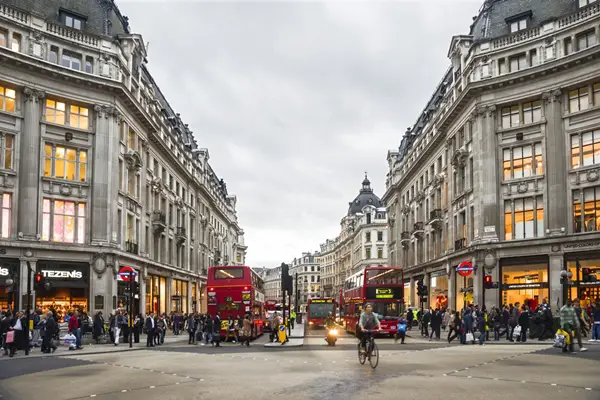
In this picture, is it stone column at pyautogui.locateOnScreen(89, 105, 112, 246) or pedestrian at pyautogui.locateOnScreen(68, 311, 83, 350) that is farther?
stone column at pyautogui.locateOnScreen(89, 105, 112, 246)

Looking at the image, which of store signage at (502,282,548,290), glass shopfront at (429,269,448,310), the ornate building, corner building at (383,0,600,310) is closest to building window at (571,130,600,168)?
corner building at (383,0,600,310)

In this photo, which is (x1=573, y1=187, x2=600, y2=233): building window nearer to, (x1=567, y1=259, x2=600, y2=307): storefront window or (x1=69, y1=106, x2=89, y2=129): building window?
(x1=567, y1=259, x2=600, y2=307): storefront window

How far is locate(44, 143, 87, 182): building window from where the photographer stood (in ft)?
136

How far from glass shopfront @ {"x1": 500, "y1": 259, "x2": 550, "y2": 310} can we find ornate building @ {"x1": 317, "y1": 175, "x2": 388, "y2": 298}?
244 ft

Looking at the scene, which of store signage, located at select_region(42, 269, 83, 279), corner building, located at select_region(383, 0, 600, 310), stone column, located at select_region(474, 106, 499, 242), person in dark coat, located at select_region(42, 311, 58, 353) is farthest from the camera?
stone column, located at select_region(474, 106, 499, 242)

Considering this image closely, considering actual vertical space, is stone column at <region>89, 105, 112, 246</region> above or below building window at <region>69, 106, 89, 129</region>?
below

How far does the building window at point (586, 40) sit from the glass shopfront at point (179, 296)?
A: 40.3 meters

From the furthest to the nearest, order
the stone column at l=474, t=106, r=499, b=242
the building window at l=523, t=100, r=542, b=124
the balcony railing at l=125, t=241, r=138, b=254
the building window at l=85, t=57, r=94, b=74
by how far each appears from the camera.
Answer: the balcony railing at l=125, t=241, r=138, b=254, the stone column at l=474, t=106, r=499, b=242, the building window at l=85, t=57, r=94, b=74, the building window at l=523, t=100, r=542, b=124

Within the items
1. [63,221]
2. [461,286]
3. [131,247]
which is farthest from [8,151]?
[461,286]

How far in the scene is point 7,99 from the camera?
3938 centimetres

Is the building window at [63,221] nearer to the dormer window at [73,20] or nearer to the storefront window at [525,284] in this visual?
the dormer window at [73,20]

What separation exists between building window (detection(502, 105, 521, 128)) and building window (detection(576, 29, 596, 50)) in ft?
18.2

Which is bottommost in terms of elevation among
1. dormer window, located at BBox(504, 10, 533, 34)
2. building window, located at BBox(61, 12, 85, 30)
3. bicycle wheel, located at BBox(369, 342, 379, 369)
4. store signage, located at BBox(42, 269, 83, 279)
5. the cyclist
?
bicycle wheel, located at BBox(369, 342, 379, 369)

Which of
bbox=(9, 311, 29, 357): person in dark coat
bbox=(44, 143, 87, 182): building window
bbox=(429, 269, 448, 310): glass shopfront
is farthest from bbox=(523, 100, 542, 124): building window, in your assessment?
bbox=(9, 311, 29, 357): person in dark coat
